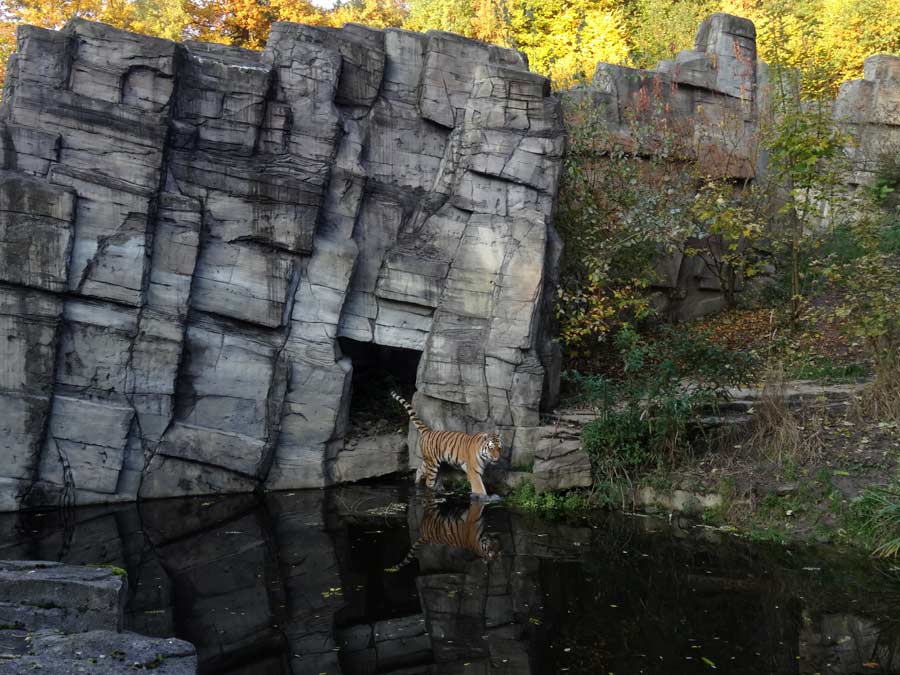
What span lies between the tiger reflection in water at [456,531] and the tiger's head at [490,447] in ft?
1.82

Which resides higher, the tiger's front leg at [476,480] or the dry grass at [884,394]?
the dry grass at [884,394]

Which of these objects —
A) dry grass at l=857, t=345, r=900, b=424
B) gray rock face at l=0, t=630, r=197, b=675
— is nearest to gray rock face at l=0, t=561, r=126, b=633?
gray rock face at l=0, t=630, r=197, b=675

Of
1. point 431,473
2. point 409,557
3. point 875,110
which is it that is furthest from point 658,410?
point 875,110

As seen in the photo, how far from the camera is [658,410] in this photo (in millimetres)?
10953

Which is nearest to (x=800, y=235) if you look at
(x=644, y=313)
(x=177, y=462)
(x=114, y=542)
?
(x=644, y=313)

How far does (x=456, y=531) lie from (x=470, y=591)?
183 cm

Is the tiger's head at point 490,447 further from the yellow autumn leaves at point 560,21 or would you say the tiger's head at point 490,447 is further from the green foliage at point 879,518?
the yellow autumn leaves at point 560,21

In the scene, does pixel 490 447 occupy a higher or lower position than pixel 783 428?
lower

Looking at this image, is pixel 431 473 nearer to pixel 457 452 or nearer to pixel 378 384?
pixel 457 452

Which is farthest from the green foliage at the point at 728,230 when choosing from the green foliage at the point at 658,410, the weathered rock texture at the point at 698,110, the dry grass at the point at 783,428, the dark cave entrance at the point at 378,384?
the dark cave entrance at the point at 378,384

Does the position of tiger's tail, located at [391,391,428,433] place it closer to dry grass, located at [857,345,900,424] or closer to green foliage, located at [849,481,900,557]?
green foliage, located at [849,481,900,557]

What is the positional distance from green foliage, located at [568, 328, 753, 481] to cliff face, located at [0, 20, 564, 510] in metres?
1.02

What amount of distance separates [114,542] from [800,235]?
33.6ft

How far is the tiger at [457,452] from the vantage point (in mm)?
10969
